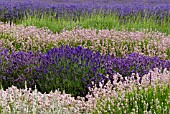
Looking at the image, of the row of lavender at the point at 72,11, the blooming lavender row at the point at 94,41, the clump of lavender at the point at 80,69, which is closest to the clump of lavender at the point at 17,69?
the clump of lavender at the point at 80,69

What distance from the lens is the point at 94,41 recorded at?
7891mm

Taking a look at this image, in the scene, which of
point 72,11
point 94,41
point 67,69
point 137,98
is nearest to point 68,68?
point 67,69

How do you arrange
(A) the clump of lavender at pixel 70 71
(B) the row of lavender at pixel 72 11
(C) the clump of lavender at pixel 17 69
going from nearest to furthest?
1. (A) the clump of lavender at pixel 70 71
2. (C) the clump of lavender at pixel 17 69
3. (B) the row of lavender at pixel 72 11

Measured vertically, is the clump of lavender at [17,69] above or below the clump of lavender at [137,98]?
below

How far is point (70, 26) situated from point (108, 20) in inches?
42.2

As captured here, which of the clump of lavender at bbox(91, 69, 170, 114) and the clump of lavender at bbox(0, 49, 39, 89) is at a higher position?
the clump of lavender at bbox(91, 69, 170, 114)

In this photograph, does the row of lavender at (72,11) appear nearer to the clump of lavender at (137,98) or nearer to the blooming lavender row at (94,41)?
the blooming lavender row at (94,41)

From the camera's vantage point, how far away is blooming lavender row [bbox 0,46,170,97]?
18.7ft

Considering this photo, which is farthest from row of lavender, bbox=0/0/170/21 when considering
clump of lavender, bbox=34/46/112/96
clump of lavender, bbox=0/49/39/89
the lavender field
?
clump of lavender, bbox=34/46/112/96

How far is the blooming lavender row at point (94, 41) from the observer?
25.1ft

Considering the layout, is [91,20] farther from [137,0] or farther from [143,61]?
[137,0]

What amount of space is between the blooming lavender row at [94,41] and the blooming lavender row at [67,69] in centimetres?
139

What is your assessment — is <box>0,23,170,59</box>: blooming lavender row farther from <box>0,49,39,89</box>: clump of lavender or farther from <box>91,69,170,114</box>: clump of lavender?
<box>91,69,170,114</box>: clump of lavender

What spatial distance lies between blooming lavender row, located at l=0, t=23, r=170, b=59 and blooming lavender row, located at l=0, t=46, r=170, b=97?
1.39m
